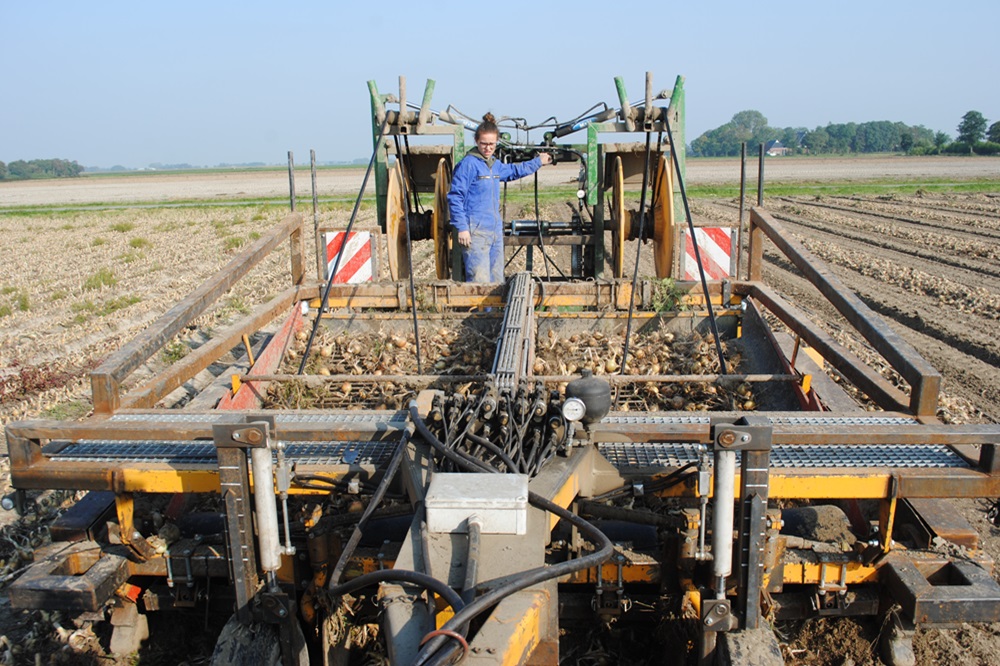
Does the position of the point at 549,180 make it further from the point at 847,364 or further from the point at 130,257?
the point at 847,364

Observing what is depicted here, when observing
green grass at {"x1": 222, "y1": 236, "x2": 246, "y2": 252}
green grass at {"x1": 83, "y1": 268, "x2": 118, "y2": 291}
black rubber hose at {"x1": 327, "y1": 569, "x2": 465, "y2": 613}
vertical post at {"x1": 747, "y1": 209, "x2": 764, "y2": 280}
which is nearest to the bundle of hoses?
black rubber hose at {"x1": 327, "y1": 569, "x2": 465, "y2": 613}

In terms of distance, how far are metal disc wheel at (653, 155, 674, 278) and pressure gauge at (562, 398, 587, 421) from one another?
4.34m

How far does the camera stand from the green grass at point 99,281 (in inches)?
562

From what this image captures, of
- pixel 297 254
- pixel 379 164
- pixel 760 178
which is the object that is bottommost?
pixel 297 254

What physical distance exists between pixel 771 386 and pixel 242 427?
3.45 meters

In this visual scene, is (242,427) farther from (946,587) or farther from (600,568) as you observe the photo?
(946,587)

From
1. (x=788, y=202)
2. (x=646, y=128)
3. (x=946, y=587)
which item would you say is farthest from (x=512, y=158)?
(x=788, y=202)

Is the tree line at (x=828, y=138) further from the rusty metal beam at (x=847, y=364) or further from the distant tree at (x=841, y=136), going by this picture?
the rusty metal beam at (x=847, y=364)

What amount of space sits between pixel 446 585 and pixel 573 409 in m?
0.82

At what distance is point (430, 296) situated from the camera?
643 cm

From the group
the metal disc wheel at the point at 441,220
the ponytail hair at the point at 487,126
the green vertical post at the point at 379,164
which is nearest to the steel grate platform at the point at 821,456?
the ponytail hair at the point at 487,126

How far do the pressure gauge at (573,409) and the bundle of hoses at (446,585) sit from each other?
0.32 m

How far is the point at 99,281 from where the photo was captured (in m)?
14.5

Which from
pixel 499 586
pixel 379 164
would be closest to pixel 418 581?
pixel 499 586
